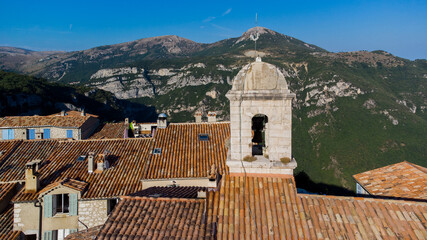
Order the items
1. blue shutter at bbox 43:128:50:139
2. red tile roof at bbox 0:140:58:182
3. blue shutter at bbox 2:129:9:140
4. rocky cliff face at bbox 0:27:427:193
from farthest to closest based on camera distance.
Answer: rocky cliff face at bbox 0:27:427:193 → blue shutter at bbox 43:128:50:139 → blue shutter at bbox 2:129:9:140 → red tile roof at bbox 0:140:58:182

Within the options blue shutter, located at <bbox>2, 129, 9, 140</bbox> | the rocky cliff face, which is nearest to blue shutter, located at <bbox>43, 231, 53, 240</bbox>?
the rocky cliff face

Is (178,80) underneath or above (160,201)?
above

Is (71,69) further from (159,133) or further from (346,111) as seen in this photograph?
(159,133)

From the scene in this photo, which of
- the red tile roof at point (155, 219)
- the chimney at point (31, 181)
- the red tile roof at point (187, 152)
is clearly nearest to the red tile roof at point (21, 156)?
the chimney at point (31, 181)

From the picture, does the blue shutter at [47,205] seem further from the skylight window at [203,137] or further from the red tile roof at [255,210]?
the red tile roof at [255,210]

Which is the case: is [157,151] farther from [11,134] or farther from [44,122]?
[11,134]

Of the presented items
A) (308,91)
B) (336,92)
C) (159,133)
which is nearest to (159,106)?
A: (308,91)

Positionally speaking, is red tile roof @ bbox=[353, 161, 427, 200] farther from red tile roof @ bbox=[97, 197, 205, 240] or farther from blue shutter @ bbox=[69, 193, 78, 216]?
blue shutter @ bbox=[69, 193, 78, 216]
